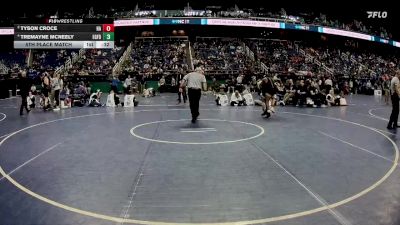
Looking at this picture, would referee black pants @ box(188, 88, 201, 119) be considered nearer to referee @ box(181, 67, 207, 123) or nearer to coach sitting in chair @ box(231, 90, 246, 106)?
referee @ box(181, 67, 207, 123)

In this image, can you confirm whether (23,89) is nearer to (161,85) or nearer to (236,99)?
(236,99)

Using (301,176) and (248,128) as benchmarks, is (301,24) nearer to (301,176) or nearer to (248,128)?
(248,128)

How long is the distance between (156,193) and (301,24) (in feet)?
128

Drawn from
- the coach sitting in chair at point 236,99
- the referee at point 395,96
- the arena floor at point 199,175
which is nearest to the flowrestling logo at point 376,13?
the coach sitting in chair at point 236,99

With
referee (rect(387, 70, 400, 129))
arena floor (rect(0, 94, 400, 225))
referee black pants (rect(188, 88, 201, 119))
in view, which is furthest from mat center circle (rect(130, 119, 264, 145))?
referee (rect(387, 70, 400, 129))

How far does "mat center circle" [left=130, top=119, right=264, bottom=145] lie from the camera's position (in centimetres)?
923

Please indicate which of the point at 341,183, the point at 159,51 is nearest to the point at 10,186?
the point at 341,183

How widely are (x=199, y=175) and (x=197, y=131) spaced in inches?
171
